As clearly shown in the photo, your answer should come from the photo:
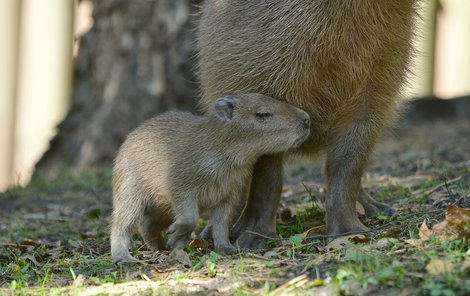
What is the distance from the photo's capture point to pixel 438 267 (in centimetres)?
368

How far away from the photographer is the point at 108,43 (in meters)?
8.75

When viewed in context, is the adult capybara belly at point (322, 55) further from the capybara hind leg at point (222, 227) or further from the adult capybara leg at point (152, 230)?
the adult capybara leg at point (152, 230)

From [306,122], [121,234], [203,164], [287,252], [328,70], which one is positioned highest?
[328,70]

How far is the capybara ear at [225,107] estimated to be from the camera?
16.0 ft

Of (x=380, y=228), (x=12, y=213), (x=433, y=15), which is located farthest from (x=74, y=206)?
(x=433, y=15)

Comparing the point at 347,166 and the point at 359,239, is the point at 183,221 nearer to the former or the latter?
the point at 359,239

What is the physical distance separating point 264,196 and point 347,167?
509 millimetres

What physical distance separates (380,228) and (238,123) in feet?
3.29

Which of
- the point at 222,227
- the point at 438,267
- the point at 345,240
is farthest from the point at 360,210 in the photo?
the point at 438,267

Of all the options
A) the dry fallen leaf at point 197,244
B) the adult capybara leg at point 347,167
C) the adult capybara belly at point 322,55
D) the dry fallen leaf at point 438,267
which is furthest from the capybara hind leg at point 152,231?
the dry fallen leaf at point 438,267

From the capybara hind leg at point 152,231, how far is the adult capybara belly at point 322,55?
0.86 m

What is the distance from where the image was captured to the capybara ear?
4875mm

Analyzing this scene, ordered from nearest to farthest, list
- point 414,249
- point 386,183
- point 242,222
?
point 414,249 → point 242,222 → point 386,183

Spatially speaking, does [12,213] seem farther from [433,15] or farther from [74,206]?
[433,15]
